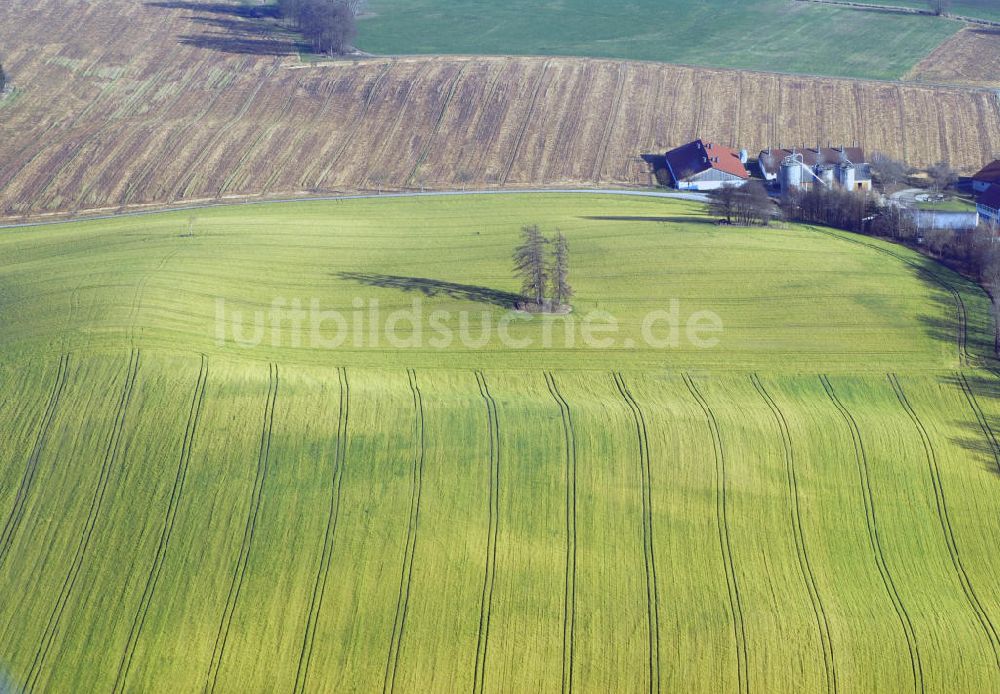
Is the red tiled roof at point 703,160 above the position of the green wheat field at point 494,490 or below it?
below

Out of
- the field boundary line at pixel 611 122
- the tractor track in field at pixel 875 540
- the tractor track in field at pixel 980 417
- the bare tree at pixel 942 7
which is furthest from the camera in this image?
the bare tree at pixel 942 7

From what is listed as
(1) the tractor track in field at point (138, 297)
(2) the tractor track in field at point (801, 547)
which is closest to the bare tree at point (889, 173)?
(2) the tractor track in field at point (801, 547)

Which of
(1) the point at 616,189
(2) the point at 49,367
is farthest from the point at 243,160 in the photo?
(2) the point at 49,367

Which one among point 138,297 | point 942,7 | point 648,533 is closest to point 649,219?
point 138,297

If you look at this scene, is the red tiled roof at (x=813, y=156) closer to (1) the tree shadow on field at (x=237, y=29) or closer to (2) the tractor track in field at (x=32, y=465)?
(1) the tree shadow on field at (x=237, y=29)

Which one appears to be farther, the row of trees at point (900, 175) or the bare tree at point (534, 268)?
the row of trees at point (900, 175)

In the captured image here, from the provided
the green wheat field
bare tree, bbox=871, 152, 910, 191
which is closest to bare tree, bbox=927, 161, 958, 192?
bare tree, bbox=871, 152, 910, 191

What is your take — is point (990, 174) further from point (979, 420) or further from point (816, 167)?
point (979, 420)
